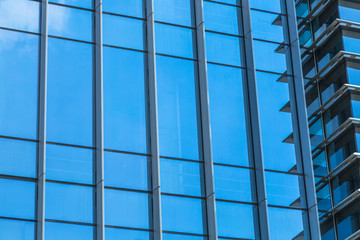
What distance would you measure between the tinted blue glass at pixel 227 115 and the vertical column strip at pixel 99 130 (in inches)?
163

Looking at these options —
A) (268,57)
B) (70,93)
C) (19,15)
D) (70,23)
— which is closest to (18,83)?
(70,93)

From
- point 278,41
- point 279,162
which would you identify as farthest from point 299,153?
point 278,41

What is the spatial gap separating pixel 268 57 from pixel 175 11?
3.99 metres

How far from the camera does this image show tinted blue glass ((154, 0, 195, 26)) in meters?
33.1

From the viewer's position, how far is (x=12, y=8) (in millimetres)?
30812

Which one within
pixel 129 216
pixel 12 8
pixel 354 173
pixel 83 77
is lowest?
pixel 129 216

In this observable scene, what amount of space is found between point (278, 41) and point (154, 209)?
368 inches

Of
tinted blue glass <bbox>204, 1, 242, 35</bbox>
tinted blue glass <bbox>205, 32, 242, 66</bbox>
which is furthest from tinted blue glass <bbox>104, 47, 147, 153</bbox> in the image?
tinted blue glass <bbox>204, 1, 242, 35</bbox>

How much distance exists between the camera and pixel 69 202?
28250mm

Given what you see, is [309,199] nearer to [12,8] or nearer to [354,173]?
[354,173]

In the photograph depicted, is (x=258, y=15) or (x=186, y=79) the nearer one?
(x=186, y=79)

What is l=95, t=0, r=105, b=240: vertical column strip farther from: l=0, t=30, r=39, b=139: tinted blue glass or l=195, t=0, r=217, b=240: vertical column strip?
l=195, t=0, r=217, b=240: vertical column strip

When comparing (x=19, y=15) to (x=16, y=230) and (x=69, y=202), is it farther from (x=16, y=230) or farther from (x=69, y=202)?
(x=16, y=230)

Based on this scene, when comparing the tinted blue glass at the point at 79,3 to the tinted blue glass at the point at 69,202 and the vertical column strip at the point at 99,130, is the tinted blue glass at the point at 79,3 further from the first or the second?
the tinted blue glass at the point at 69,202
